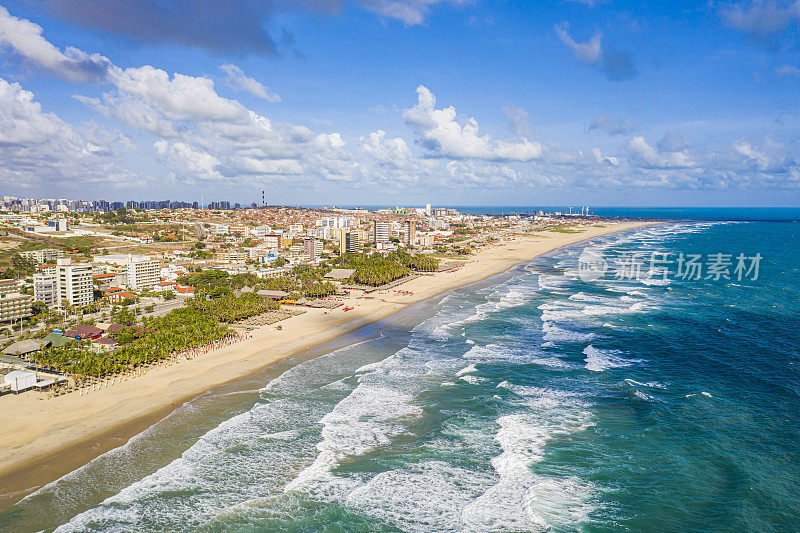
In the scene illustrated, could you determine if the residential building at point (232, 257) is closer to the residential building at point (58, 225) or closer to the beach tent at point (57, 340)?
the residential building at point (58, 225)

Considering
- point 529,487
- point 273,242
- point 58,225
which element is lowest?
point 529,487

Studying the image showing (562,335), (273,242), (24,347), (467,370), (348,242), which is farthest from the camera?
(273,242)

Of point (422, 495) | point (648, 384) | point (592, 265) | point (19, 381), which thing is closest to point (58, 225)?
point (19, 381)

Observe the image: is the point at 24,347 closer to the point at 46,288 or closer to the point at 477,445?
the point at 46,288

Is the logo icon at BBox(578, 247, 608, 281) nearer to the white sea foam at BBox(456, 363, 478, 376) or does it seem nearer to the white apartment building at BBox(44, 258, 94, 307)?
the white sea foam at BBox(456, 363, 478, 376)

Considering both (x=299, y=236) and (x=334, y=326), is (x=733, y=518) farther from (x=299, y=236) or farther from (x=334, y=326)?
(x=299, y=236)

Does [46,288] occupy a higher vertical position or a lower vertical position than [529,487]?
higher

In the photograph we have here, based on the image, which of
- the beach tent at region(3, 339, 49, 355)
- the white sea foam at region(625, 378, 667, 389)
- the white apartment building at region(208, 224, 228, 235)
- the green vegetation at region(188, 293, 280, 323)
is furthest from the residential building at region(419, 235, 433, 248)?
the beach tent at region(3, 339, 49, 355)
